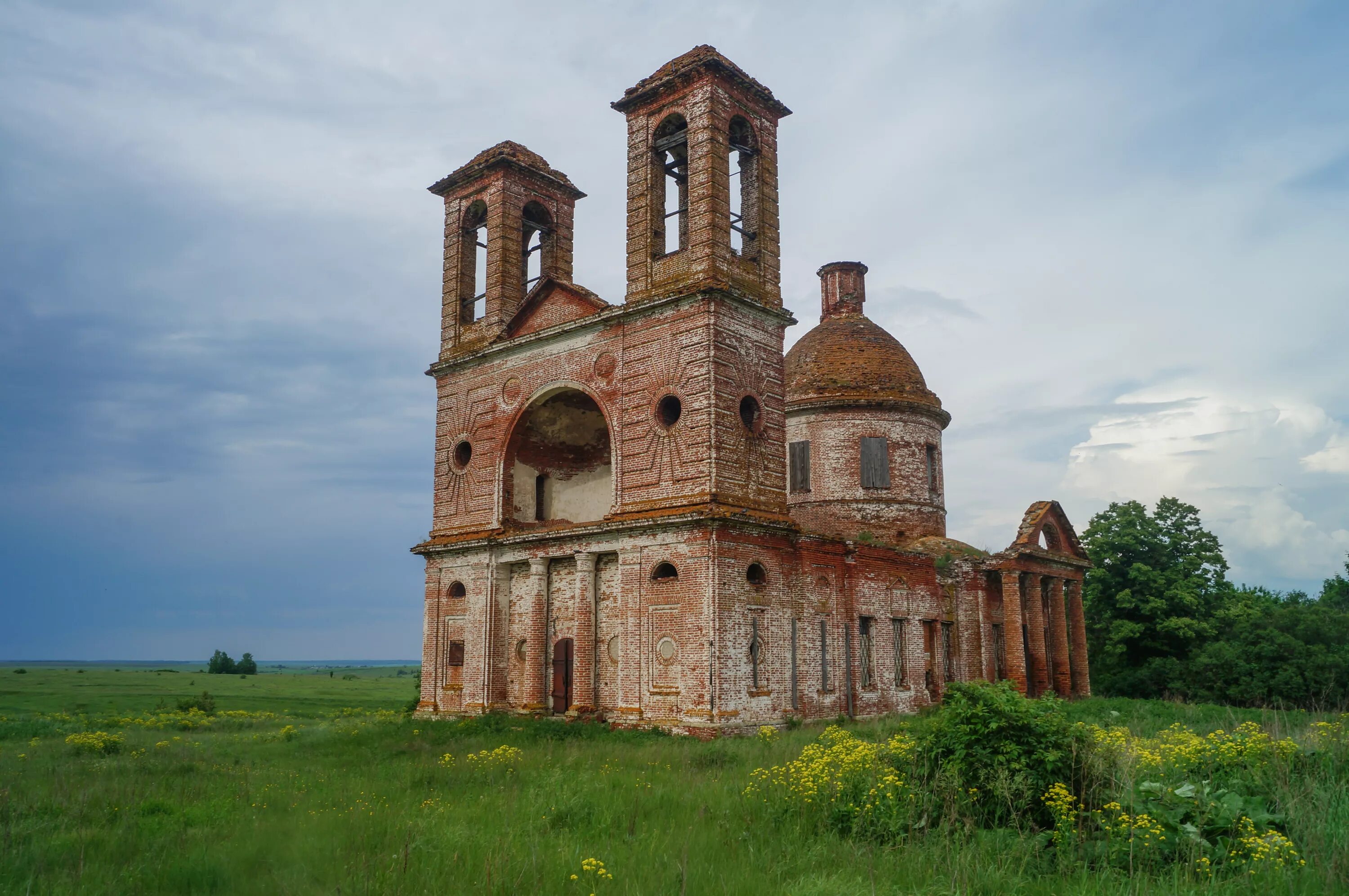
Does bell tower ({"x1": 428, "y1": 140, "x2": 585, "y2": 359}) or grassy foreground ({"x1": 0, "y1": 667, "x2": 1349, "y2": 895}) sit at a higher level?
bell tower ({"x1": 428, "y1": 140, "x2": 585, "y2": 359})

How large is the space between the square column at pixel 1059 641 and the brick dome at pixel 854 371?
6.20 metres

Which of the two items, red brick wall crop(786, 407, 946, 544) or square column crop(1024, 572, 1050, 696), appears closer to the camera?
square column crop(1024, 572, 1050, 696)

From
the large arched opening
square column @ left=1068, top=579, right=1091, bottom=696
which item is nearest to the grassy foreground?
the large arched opening

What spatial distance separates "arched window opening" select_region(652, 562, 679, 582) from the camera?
18906 mm

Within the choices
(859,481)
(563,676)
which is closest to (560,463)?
(563,676)

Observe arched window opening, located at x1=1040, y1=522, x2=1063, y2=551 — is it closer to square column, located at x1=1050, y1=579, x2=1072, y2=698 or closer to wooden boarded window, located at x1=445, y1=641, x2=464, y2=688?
square column, located at x1=1050, y1=579, x2=1072, y2=698

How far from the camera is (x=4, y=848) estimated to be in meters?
8.27

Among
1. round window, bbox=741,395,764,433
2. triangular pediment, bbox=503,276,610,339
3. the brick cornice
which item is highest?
triangular pediment, bbox=503,276,610,339

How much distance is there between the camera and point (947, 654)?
25.9 meters

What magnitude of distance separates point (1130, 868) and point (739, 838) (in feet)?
10.8

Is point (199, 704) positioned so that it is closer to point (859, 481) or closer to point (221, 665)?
point (859, 481)

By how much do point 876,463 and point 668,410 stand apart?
10.9m

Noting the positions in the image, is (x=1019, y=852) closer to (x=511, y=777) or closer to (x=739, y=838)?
(x=739, y=838)

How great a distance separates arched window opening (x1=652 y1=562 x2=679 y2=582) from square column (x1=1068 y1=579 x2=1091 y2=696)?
15.8 meters
